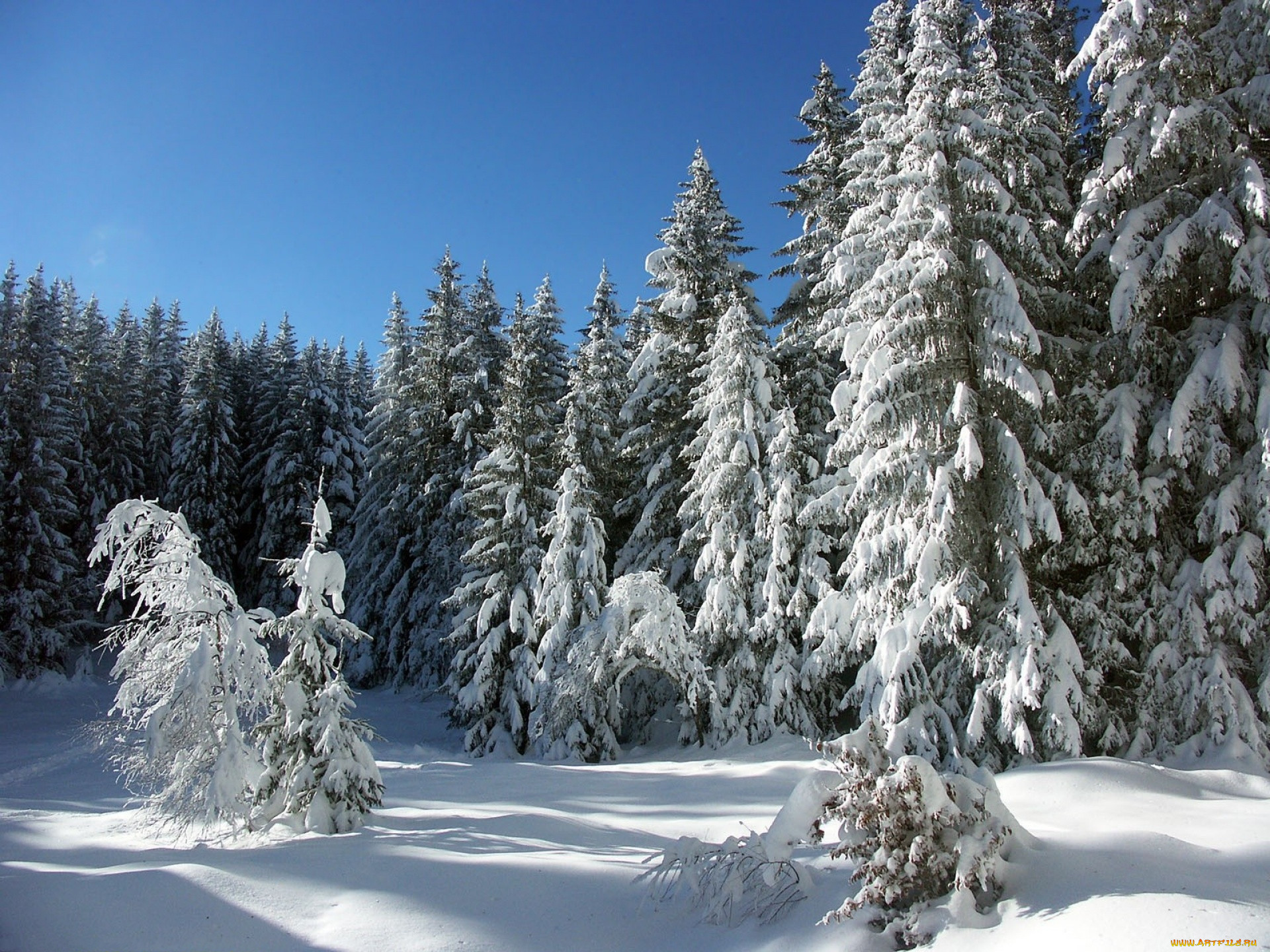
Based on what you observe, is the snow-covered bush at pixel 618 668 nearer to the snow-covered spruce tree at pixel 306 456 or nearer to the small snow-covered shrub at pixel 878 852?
the small snow-covered shrub at pixel 878 852

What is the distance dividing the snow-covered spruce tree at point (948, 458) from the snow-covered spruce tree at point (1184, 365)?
134 cm

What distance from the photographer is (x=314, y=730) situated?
984 cm

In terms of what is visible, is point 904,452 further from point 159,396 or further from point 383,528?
point 159,396

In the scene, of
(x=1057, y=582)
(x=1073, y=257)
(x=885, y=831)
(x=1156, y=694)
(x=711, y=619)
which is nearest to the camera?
(x=885, y=831)

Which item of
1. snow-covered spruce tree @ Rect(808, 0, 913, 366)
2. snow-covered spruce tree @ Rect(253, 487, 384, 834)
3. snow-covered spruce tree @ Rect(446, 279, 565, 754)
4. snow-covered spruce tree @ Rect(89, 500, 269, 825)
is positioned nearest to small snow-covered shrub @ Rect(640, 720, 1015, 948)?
snow-covered spruce tree @ Rect(253, 487, 384, 834)

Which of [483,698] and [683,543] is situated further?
[483,698]

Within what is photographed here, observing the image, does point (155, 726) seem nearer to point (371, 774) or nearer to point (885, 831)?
point (371, 774)

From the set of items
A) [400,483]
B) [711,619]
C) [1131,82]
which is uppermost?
[1131,82]

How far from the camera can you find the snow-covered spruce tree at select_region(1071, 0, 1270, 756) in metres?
10.7

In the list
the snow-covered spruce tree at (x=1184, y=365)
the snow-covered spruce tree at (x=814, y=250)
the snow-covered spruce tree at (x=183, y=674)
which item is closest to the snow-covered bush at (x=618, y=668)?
the snow-covered spruce tree at (x=814, y=250)

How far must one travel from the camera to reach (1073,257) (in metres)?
15.0

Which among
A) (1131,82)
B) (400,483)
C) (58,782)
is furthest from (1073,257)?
(58,782)

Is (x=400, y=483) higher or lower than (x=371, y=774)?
higher

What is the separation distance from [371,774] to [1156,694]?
11766mm
